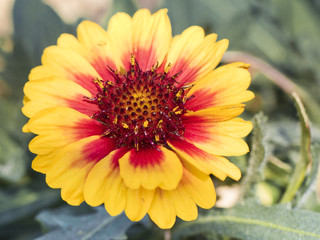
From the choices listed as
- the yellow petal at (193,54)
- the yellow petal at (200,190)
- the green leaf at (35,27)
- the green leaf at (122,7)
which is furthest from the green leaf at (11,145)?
the yellow petal at (200,190)

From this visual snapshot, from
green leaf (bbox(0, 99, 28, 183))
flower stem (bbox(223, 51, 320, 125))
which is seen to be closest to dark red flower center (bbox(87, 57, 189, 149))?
flower stem (bbox(223, 51, 320, 125))

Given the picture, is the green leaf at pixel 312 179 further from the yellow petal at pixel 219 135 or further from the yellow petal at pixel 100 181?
the yellow petal at pixel 100 181

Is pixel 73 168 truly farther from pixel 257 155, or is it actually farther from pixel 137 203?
pixel 257 155

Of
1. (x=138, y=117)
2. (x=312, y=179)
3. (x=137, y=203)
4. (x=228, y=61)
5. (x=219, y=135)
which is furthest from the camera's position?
(x=228, y=61)

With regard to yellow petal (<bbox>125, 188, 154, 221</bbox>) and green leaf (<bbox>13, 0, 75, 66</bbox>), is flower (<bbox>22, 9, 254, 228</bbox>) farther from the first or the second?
Answer: green leaf (<bbox>13, 0, 75, 66</bbox>)

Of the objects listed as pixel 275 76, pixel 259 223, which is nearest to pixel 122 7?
pixel 275 76

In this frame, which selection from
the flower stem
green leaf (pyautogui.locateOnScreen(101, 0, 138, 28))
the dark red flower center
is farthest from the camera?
green leaf (pyautogui.locateOnScreen(101, 0, 138, 28))

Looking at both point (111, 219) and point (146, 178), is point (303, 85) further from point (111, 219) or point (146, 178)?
point (146, 178)
